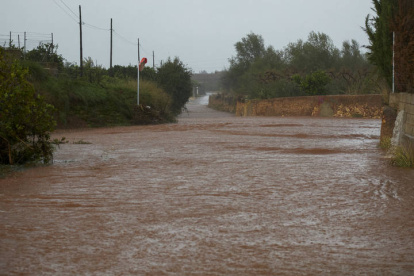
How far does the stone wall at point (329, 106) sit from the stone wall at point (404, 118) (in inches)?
674

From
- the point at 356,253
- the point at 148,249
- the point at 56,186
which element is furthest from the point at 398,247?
the point at 56,186

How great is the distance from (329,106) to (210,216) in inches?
997

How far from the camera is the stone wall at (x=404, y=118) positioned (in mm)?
10805

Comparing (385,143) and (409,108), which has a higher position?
(409,108)

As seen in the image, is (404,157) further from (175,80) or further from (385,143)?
(175,80)

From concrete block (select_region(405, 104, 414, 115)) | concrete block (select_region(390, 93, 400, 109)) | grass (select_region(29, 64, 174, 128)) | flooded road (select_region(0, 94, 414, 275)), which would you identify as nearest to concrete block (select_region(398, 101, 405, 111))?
concrete block (select_region(390, 93, 400, 109))

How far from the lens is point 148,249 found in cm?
518

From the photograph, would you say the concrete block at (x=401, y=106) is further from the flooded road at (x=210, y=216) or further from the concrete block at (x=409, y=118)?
the flooded road at (x=210, y=216)

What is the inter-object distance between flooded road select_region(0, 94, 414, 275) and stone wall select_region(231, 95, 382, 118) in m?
18.1

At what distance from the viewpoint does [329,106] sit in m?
30.8

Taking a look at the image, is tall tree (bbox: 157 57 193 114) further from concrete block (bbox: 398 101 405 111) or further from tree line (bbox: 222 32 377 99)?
concrete block (bbox: 398 101 405 111)

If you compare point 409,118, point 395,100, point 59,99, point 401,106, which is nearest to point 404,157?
point 409,118

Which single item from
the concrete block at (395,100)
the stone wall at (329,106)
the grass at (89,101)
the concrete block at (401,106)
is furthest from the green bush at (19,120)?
the stone wall at (329,106)

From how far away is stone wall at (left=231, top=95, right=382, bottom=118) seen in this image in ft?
95.7
